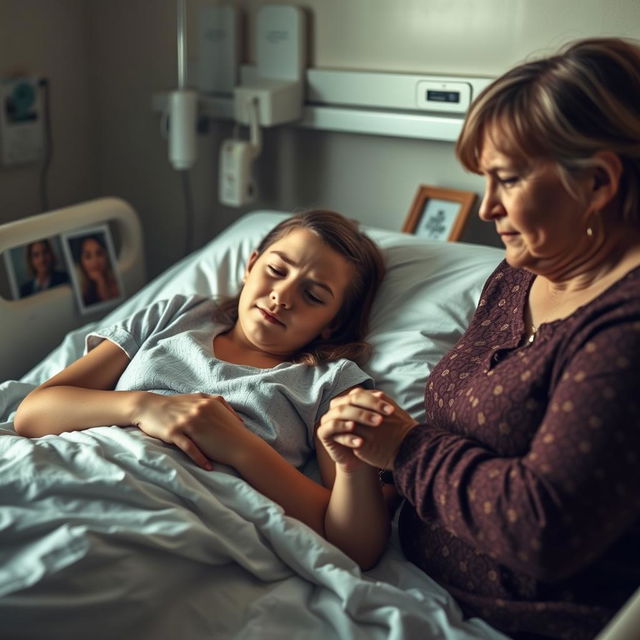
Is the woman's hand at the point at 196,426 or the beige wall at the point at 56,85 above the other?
the beige wall at the point at 56,85

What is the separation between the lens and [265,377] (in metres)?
1.49

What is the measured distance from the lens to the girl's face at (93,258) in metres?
2.03

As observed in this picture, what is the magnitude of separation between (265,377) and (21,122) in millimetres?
1269

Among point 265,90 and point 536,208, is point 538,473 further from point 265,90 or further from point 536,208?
point 265,90

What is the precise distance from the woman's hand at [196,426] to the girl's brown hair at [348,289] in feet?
0.81

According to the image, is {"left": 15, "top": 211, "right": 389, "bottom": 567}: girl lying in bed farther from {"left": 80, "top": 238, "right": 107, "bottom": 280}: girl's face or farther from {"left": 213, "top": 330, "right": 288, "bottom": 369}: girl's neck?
{"left": 80, "top": 238, "right": 107, "bottom": 280}: girl's face

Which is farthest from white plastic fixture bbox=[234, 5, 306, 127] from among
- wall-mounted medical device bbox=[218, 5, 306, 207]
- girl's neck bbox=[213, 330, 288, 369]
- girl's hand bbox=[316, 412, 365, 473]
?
girl's hand bbox=[316, 412, 365, 473]

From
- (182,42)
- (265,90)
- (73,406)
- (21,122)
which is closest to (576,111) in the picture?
(73,406)

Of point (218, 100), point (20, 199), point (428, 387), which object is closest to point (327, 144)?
point (218, 100)

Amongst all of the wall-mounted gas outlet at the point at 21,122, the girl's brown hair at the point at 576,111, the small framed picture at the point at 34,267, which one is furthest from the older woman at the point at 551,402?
the wall-mounted gas outlet at the point at 21,122

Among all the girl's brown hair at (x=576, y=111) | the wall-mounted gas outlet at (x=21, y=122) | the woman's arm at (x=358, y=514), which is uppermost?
the girl's brown hair at (x=576, y=111)

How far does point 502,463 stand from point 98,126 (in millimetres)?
1957

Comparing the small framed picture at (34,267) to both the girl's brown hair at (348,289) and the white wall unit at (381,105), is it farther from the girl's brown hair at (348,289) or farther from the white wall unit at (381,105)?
the white wall unit at (381,105)

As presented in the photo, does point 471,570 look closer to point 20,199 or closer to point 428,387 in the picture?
point 428,387
